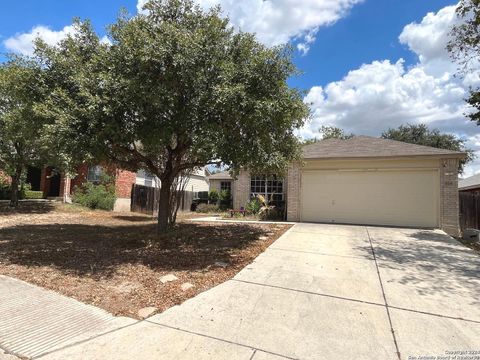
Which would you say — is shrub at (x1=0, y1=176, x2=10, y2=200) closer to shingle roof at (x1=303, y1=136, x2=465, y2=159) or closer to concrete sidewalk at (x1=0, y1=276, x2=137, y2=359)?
shingle roof at (x1=303, y1=136, x2=465, y2=159)

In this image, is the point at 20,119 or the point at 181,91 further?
the point at 20,119

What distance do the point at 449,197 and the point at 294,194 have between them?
6092mm

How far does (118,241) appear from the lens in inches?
386

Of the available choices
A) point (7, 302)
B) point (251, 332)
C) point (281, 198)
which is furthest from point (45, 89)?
point (281, 198)

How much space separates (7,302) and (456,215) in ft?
45.9

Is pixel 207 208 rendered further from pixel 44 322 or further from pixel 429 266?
pixel 44 322

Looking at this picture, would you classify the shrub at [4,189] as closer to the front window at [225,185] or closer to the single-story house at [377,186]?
the front window at [225,185]

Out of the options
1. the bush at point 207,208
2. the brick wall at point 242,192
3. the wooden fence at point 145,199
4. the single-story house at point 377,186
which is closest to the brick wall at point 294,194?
the single-story house at point 377,186

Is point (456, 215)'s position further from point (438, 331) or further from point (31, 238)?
point (31, 238)

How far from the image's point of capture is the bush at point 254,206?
1684 centimetres

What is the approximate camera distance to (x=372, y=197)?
1368 centimetres

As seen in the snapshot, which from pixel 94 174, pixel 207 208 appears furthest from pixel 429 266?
pixel 94 174

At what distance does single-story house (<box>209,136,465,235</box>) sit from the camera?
12695 millimetres

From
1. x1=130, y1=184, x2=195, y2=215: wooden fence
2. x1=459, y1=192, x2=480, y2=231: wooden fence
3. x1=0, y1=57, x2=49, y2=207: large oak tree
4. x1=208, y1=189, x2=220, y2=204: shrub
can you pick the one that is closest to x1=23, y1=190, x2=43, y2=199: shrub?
x1=0, y1=57, x2=49, y2=207: large oak tree
